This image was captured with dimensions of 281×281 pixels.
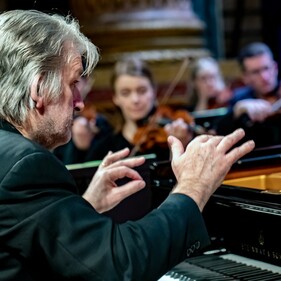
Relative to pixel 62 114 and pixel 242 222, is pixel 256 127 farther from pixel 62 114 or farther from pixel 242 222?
pixel 62 114

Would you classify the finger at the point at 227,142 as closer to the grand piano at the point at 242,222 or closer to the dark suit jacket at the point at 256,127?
the grand piano at the point at 242,222

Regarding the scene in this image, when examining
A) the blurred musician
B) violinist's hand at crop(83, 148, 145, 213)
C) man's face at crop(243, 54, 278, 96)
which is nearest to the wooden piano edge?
violinist's hand at crop(83, 148, 145, 213)

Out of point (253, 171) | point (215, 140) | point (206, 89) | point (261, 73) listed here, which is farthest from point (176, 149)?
point (206, 89)

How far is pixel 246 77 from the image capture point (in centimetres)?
598

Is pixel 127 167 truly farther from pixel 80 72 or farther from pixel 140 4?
pixel 140 4

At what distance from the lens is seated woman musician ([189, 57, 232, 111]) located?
247 inches

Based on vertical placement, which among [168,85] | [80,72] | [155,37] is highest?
[80,72]

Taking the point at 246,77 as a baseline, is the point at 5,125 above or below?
above

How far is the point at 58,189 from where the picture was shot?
1.75 metres

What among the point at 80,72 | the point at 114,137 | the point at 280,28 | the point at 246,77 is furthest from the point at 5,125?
the point at 280,28

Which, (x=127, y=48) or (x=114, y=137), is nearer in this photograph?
(x=114, y=137)

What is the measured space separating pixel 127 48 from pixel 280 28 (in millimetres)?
4225

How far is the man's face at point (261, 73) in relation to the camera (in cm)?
563

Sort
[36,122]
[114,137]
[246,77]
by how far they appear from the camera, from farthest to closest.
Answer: [246,77]
[114,137]
[36,122]
